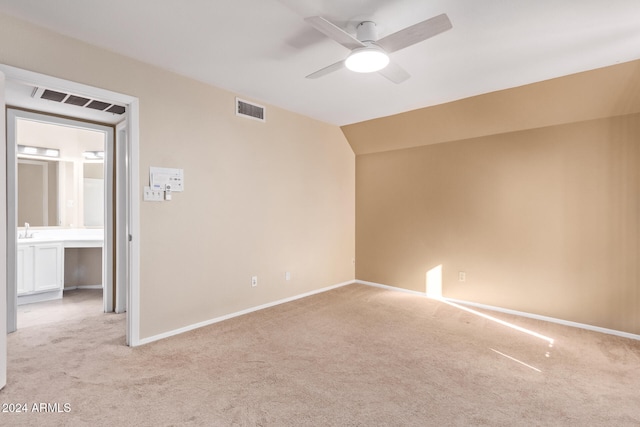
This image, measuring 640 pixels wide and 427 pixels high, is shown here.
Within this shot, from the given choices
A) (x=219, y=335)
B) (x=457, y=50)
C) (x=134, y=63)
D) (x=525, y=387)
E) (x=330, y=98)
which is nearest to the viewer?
(x=525, y=387)

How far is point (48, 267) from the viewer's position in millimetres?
4281

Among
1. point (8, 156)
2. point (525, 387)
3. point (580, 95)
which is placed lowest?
point (525, 387)

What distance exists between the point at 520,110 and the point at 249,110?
3204 mm

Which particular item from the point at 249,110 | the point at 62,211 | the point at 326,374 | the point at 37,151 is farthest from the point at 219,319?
the point at 37,151

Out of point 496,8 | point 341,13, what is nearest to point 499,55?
point 496,8

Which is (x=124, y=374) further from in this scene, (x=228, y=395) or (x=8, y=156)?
(x=8, y=156)

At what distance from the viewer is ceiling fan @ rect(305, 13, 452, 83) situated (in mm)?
1842

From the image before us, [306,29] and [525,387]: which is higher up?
[306,29]

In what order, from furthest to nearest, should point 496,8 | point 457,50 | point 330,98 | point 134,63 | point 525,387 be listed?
point 330,98
point 134,63
point 457,50
point 525,387
point 496,8

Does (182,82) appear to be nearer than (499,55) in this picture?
No

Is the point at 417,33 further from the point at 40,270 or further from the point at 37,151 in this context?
the point at 37,151

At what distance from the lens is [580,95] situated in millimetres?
3162

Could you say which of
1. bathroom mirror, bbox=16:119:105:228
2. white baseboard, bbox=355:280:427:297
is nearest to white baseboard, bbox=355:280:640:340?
white baseboard, bbox=355:280:427:297

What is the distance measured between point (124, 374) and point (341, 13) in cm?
312
